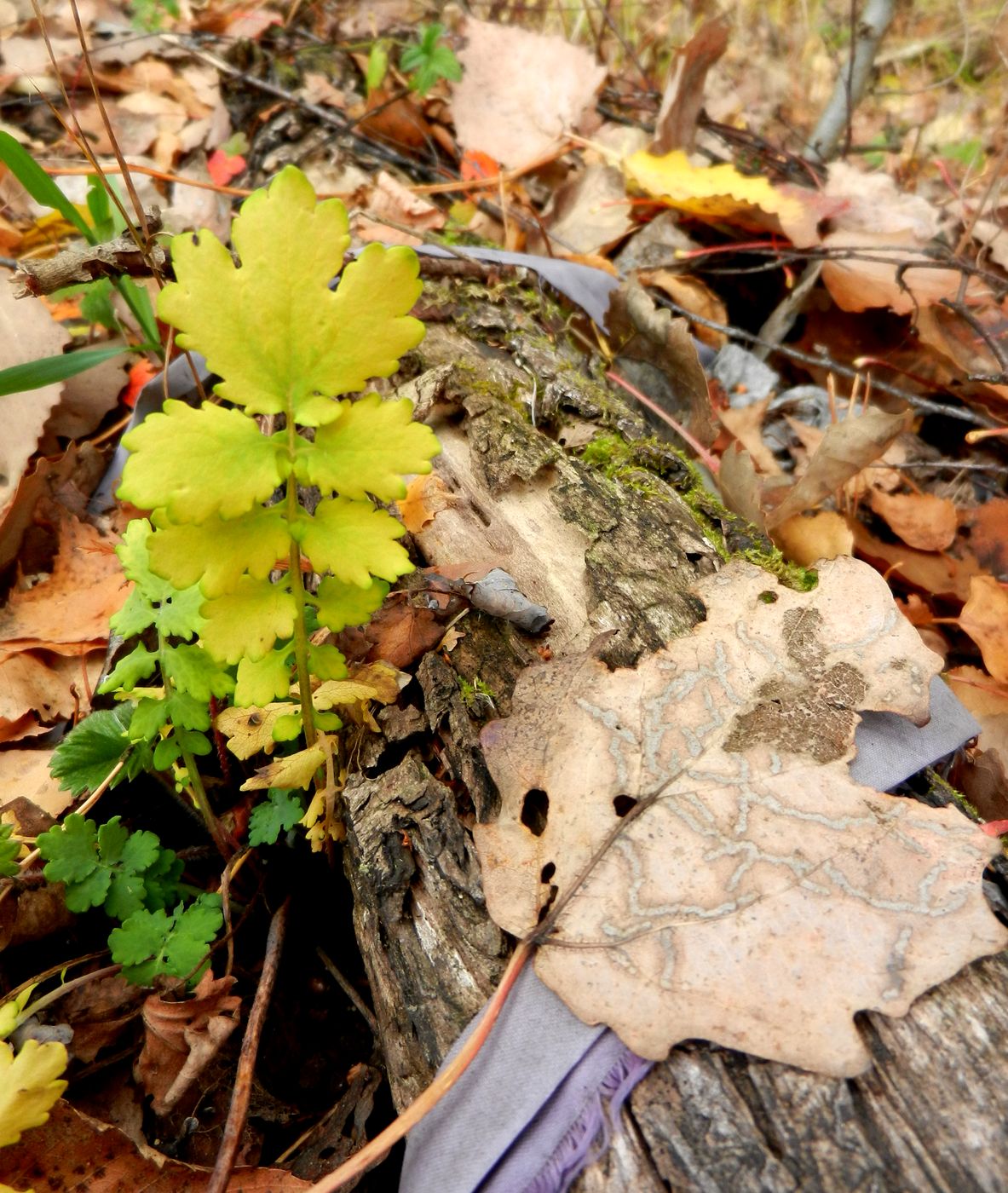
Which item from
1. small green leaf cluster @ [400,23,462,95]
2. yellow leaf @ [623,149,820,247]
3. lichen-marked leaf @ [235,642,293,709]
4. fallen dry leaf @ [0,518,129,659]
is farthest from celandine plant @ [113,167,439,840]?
small green leaf cluster @ [400,23,462,95]

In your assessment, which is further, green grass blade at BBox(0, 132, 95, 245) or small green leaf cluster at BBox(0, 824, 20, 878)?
green grass blade at BBox(0, 132, 95, 245)

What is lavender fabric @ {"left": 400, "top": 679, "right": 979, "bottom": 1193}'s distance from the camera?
1013 millimetres

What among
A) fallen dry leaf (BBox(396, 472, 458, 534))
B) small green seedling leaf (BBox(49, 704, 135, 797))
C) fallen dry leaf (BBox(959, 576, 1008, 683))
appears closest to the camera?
A: small green seedling leaf (BBox(49, 704, 135, 797))

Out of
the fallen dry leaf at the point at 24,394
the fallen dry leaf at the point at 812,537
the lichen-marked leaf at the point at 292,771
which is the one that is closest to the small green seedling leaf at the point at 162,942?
the lichen-marked leaf at the point at 292,771

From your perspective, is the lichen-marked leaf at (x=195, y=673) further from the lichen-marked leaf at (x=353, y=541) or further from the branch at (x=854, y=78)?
Result: the branch at (x=854, y=78)

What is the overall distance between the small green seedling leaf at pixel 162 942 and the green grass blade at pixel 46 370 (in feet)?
3.96

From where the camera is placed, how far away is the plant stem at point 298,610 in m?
1.07

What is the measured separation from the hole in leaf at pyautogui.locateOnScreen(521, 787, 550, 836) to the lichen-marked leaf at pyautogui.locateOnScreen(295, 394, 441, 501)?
21.0 inches

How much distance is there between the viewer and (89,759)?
148cm

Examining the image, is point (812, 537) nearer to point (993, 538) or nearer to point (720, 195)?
point (993, 538)

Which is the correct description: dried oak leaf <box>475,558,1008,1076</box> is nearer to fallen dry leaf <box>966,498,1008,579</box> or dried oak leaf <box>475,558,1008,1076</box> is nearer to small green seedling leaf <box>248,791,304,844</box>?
small green seedling leaf <box>248,791,304,844</box>

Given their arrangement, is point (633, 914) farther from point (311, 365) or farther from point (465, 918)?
point (311, 365)

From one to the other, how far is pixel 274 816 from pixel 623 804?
69 cm

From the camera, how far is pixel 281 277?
1.00 metres
